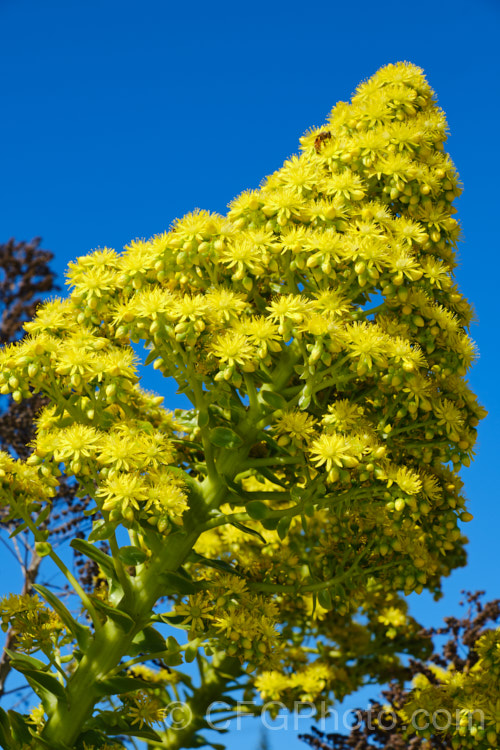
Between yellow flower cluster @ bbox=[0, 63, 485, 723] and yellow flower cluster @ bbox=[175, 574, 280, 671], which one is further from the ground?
yellow flower cluster @ bbox=[0, 63, 485, 723]

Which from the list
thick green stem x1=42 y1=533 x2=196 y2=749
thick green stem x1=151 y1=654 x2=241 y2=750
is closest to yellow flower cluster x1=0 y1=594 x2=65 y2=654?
thick green stem x1=42 y1=533 x2=196 y2=749

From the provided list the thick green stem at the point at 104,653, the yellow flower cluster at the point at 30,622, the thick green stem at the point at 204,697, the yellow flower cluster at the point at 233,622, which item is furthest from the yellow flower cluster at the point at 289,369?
the thick green stem at the point at 204,697

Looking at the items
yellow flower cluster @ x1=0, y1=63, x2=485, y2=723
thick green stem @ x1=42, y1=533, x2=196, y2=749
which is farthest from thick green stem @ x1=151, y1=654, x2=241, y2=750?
thick green stem @ x1=42, y1=533, x2=196, y2=749

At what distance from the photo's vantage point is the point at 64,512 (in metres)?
8.28

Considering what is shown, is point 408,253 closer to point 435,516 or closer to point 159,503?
point 435,516

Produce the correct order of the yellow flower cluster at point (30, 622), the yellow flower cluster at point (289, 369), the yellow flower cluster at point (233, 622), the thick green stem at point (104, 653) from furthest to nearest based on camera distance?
the yellow flower cluster at point (30, 622), the thick green stem at point (104, 653), the yellow flower cluster at point (233, 622), the yellow flower cluster at point (289, 369)

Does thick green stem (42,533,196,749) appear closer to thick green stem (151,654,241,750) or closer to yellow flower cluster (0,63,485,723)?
yellow flower cluster (0,63,485,723)

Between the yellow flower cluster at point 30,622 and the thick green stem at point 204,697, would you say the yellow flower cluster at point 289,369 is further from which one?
the thick green stem at point 204,697

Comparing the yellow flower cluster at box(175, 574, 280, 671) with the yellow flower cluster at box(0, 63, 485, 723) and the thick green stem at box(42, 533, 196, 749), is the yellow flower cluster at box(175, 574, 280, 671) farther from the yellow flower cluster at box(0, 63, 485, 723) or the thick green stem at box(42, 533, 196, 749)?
the thick green stem at box(42, 533, 196, 749)

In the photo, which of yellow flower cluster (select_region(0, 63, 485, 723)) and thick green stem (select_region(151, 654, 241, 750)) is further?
thick green stem (select_region(151, 654, 241, 750))

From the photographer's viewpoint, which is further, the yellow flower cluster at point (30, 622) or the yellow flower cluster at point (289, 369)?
the yellow flower cluster at point (30, 622)

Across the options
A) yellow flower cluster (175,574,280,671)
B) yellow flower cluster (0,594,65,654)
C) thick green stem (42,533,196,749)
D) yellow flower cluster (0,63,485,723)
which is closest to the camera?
yellow flower cluster (0,63,485,723)

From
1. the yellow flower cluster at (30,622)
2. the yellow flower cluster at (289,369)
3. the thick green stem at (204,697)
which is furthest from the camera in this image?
the thick green stem at (204,697)

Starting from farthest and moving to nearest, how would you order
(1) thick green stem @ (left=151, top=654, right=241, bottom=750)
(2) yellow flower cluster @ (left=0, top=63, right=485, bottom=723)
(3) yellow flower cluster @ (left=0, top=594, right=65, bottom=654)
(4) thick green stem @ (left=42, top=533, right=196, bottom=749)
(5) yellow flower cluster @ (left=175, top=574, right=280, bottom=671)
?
1. (1) thick green stem @ (left=151, top=654, right=241, bottom=750)
2. (3) yellow flower cluster @ (left=0, top=594, right=65, bottom=654)
3. (4) thick green stem @ (left=42, top=533, right=196, bottom=749)
4. (5) yellow flower cluster @ (left=175, top=574, right=280, bottom=671)
5. (2) yellow flower cluster @ (left=0, top=63, right=485, bottom=723)
